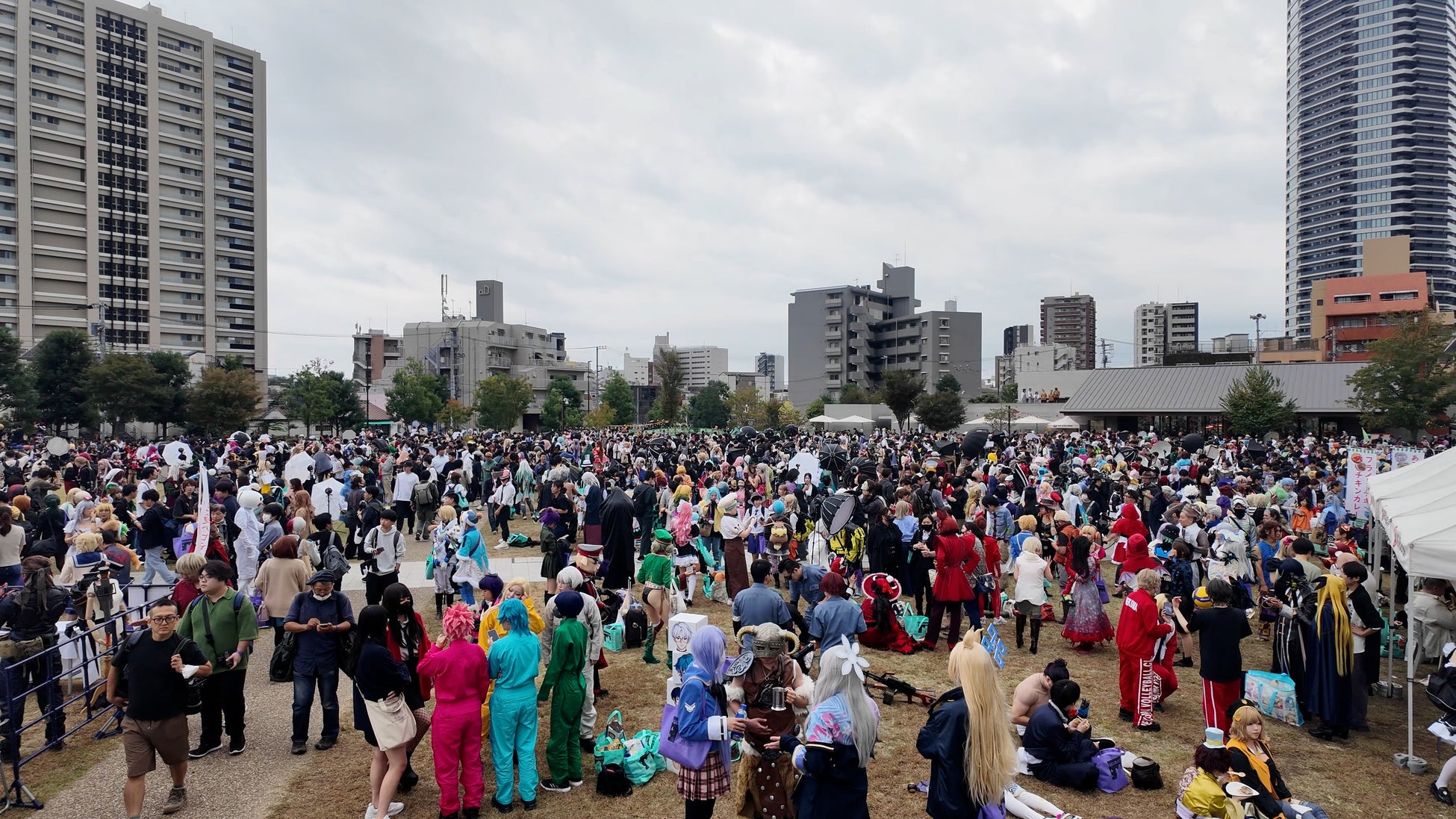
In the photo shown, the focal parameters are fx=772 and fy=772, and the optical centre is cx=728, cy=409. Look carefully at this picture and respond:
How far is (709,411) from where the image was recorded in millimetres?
76375

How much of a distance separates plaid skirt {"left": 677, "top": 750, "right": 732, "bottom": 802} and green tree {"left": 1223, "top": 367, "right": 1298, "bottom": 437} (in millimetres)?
38542

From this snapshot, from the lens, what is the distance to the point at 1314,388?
41312mm

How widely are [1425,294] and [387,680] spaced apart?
Answer: 103202 mm

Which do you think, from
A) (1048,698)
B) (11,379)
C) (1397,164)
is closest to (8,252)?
(11,379)

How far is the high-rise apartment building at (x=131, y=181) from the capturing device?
58.0 meters

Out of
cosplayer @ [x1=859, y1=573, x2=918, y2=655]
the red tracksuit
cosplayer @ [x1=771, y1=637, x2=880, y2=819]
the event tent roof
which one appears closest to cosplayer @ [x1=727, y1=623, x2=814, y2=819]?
cosplayer @ [x1=771, y1=637, x2=880, y2=819]

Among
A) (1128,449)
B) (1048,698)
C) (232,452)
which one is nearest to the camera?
(1048,698)

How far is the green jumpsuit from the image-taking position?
5.29 meters

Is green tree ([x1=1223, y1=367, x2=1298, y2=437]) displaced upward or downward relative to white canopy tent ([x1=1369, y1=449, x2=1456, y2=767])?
upward

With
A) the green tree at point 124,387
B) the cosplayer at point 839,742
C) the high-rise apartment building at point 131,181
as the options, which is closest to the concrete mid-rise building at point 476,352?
the high-rise apartment building at point 131,181

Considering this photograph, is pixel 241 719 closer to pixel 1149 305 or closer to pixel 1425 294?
pixel 1425 294

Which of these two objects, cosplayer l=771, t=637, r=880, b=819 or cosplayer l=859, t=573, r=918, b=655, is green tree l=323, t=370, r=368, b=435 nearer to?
cosplayer l=859, t=573, r=918, b=655

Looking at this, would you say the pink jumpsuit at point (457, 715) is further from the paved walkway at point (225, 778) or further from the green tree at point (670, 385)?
the green tree at point (670, 385)

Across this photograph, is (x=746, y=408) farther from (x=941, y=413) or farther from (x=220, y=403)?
(x=220, y=403)
